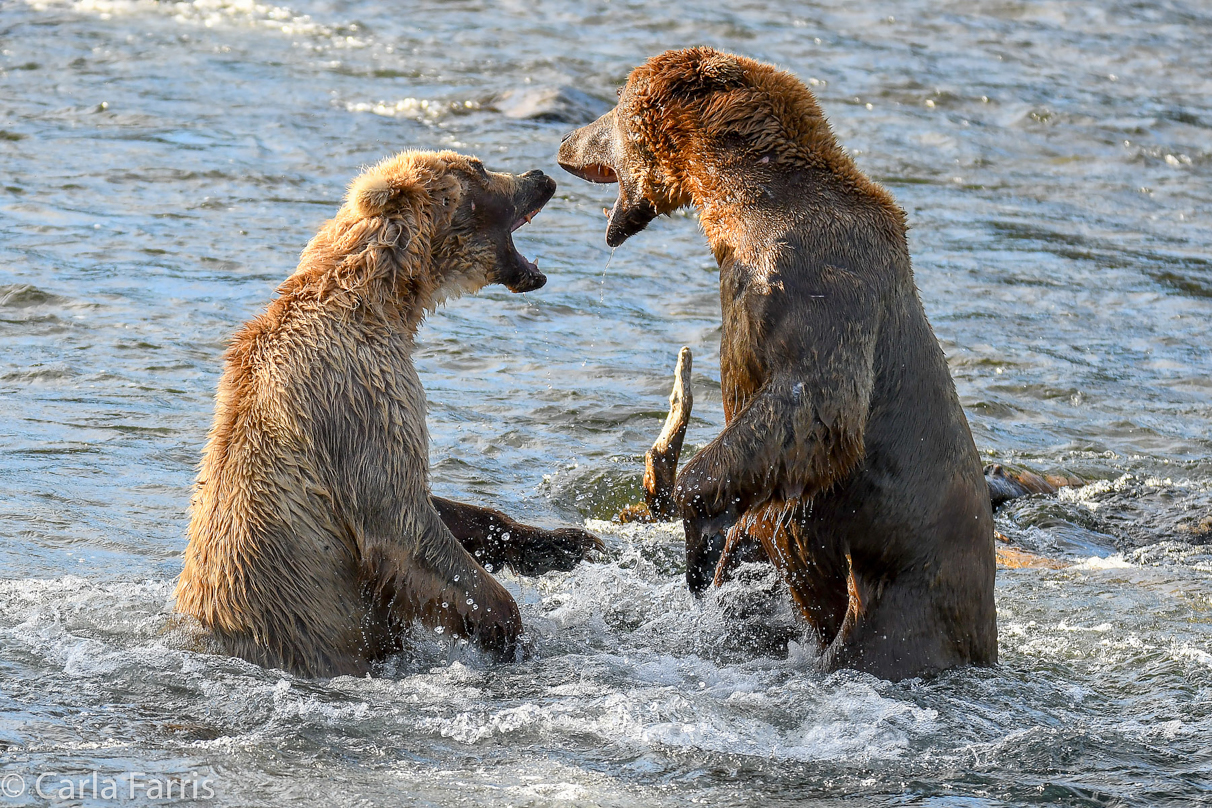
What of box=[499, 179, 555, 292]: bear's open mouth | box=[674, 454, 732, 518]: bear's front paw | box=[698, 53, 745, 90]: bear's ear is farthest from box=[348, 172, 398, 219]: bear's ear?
box=[674, 454, 732, 518]: bear's front paw

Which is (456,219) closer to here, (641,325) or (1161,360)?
(641,325)

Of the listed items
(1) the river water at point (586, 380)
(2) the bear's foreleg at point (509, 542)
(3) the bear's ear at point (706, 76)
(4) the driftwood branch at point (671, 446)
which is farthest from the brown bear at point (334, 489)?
(3) the bear's ear at point (706, 76)

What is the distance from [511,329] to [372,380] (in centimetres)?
494

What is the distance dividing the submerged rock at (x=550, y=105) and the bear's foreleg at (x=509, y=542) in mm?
9554

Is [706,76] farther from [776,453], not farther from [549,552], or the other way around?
[549,552]

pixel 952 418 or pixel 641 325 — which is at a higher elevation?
pixel 952 418

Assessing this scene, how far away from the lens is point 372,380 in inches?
217

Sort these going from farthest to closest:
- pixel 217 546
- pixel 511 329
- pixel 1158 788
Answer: pixel 511 329, pixel 217 546, pixel 1158 788

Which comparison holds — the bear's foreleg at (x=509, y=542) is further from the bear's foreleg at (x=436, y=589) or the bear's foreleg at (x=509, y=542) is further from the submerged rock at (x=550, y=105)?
the submerged rock at (x=550, y=105)

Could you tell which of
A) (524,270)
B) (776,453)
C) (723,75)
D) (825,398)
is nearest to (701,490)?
(776,453)

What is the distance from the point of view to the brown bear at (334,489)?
5.31 meters

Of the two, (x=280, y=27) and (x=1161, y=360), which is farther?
(x=280, y=27)

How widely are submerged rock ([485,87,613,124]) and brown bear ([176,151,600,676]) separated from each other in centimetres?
969

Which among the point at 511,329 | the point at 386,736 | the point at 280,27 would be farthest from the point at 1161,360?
the point at 280,27
